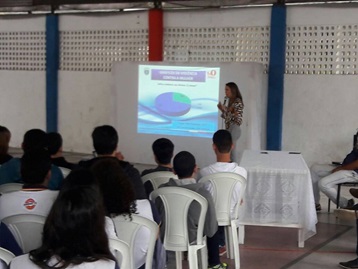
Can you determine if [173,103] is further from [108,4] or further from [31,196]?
[31,196]

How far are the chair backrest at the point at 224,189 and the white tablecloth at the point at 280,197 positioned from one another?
2.49 feet

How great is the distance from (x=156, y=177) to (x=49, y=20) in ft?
26.2

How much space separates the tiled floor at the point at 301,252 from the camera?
207 inches

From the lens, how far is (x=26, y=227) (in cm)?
328

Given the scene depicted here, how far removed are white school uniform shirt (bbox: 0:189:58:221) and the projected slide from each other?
6.54 meters

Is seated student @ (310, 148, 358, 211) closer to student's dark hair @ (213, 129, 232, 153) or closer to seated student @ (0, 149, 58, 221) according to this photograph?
student's dark hair @ (213, 129, 232, 153)

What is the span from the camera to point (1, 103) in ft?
42.6

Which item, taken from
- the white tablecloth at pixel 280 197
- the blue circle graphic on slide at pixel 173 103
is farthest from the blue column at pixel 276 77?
the white tablecloth at pixel 280 197

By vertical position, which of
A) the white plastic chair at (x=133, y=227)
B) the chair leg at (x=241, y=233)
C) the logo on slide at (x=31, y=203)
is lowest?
the chair leg at (x=241, y=233)

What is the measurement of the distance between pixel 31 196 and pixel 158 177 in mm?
1583

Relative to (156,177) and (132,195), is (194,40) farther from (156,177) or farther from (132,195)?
(132,195)

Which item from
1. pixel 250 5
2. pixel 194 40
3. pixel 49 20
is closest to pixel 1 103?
pixel 49 20

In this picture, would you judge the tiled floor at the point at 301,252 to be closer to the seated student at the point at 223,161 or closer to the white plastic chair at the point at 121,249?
the seated student at the point at 223,161

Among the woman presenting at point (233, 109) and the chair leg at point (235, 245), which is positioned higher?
the woman presenting at point (233, 109)
